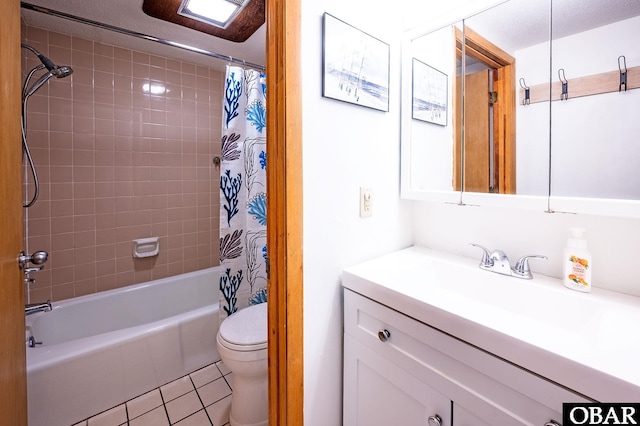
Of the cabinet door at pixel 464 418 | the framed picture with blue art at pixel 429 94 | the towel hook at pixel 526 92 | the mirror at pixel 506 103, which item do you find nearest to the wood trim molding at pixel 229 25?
the framed picture with blue art at pixel 429 94

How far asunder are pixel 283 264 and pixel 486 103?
37.9 inches

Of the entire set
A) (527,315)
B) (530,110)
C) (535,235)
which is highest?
(530,110)

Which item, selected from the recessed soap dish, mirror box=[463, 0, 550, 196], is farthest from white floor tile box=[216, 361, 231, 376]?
mirror box=[463, 0, 550, 196]

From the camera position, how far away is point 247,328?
4.85ft

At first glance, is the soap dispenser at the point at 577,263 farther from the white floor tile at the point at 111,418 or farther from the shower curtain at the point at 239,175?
the white floor tile at the point at 111,418

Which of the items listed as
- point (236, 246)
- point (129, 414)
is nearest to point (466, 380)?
point (236, 246)

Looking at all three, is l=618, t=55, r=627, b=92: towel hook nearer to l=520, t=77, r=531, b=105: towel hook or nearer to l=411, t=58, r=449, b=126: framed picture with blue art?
l=520, t=77, r=531, b=105: towel hook

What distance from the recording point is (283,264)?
0.91 metres

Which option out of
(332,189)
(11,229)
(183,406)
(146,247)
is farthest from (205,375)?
(332,189)

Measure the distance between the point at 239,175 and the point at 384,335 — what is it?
1.29 m

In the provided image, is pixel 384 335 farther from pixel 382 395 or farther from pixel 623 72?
pixel 623 72

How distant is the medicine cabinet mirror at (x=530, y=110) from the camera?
0.79 metres

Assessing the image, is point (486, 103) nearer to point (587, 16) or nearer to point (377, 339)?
point (587, 16)

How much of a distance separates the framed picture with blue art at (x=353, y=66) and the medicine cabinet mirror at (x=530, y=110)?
163 mm
